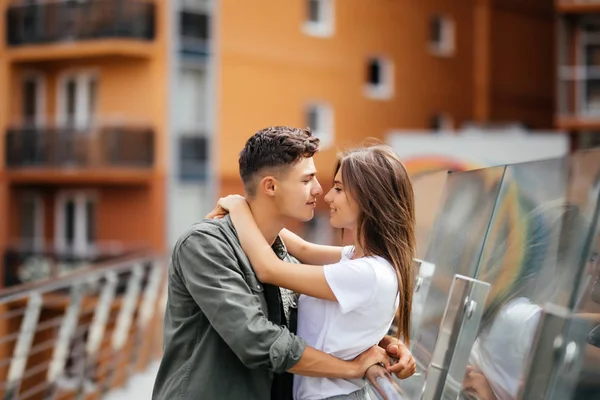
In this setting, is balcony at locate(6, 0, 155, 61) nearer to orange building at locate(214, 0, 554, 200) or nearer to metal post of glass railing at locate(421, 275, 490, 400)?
orange building at locate(214, 0, 554, 200)

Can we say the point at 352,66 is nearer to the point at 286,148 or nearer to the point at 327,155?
the point at 327,155

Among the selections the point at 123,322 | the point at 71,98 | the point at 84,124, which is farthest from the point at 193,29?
the point at 123,322

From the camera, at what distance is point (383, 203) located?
3020 millimetres

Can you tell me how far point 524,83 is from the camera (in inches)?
1299

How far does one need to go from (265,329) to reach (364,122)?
25.1m

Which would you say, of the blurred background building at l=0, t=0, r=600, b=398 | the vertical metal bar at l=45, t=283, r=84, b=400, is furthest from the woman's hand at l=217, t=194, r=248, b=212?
the blurred background building at l=0, t=0, r=600, b=398

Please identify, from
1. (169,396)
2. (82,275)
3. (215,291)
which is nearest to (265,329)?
(215,291)

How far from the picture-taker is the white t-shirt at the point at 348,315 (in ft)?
9.55

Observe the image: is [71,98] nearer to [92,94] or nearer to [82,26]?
[92,94]

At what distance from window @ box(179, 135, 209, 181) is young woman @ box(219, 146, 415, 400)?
21.8m

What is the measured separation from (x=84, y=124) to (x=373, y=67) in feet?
26.8

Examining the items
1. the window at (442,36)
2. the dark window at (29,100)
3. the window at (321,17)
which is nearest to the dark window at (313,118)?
the window at (321,17)

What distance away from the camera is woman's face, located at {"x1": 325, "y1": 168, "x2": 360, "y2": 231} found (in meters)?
3.07

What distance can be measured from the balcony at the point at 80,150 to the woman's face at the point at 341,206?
2161 centimetres
